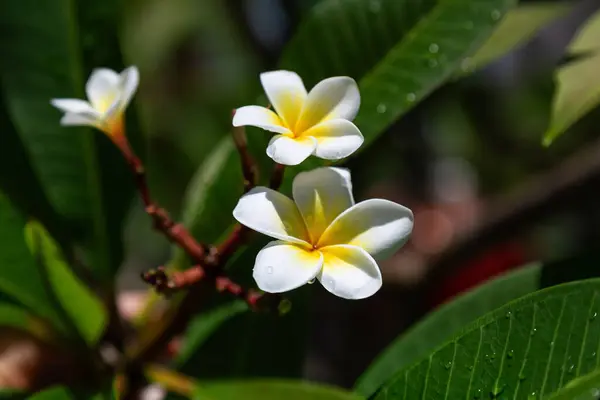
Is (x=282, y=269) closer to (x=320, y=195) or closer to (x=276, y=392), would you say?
(x=320, y=195)

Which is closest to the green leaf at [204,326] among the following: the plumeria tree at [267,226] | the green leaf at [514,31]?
the plumeria tree at [267,226]

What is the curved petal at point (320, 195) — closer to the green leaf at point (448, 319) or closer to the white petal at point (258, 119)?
the white petal at point (258, 119)

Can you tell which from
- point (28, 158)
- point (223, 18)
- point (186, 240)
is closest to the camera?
point (186, 240)

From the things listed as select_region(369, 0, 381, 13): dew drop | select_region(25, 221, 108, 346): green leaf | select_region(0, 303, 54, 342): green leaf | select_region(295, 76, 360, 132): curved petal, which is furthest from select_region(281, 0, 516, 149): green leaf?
select_region(0, 303, 54, 342): green leaf

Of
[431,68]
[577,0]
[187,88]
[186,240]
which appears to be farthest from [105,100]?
[187,88]

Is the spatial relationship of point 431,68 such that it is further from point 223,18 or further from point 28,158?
point 223,18
